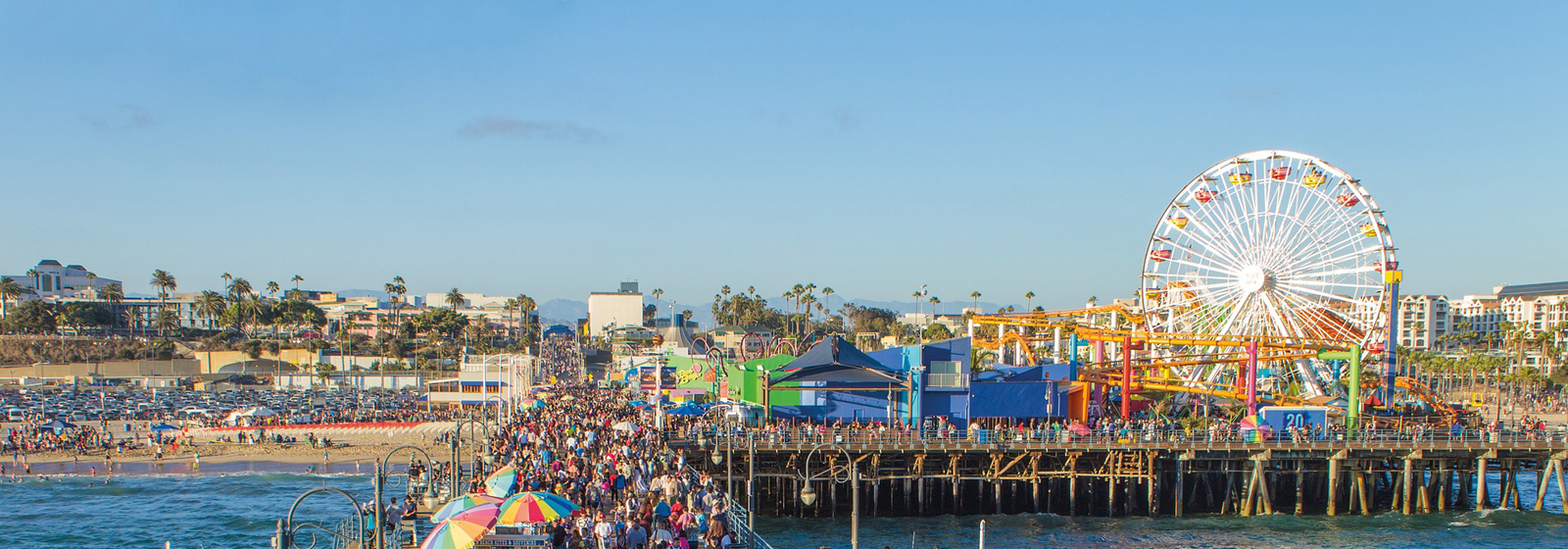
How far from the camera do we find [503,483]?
23953 mm

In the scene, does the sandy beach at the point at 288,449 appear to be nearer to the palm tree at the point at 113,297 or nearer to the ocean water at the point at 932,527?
the ocean water at the point at 932,527

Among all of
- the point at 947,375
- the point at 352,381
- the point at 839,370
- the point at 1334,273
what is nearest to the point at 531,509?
the point at 839,370

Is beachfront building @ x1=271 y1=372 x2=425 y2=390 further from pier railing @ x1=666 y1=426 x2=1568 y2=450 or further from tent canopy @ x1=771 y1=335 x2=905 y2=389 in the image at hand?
pier railing @ x1=666 y1=426 x2=1568 y2=450

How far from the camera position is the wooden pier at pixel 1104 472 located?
40656mm

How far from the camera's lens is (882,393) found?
4684 cm

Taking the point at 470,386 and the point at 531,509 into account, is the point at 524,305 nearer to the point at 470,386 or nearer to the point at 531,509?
the point at 470,386

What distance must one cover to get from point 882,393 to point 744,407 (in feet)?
18.0

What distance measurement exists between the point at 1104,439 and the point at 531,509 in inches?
1074

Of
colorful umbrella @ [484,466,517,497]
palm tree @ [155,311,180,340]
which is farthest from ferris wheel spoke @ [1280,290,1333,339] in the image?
palm tree @ [155,311,180,340]

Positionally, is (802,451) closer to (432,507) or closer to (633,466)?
(633,466)

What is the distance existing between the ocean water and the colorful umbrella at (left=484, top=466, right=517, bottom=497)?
1310cm

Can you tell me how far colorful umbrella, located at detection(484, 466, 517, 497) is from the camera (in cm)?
2375

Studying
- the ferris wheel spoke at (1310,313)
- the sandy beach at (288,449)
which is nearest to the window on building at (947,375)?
the ferris wheel spoke at (1310,313)

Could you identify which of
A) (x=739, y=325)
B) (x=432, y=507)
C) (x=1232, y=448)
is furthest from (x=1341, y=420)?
(x=739, y=325)
